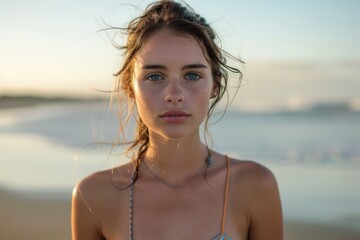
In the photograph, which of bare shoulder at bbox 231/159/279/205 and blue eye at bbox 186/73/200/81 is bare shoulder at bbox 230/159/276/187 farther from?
blue eye at bbox 186/73/200/81

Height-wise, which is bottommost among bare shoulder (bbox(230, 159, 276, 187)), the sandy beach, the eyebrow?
the sandy beach

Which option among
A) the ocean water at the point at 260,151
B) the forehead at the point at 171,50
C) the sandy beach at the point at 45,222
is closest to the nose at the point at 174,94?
the forehead at the point at 171,50

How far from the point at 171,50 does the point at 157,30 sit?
167 millimetres

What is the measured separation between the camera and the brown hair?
9.32ft

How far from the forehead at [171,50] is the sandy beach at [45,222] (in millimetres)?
2815

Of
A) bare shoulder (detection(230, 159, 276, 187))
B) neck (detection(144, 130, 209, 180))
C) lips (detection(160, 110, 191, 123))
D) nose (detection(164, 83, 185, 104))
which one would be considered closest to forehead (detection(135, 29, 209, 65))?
nose (detection(164, 83, 185, 104))

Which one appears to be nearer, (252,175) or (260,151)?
(252,175)

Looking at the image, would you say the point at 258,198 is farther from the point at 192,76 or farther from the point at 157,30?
the point at 157,30

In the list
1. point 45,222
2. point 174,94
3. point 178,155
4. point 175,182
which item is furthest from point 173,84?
point 45,222

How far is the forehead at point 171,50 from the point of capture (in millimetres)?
2721

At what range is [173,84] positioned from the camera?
106 inches

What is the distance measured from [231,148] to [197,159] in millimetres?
5852

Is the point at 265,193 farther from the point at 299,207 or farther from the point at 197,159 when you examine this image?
the point at 299,207

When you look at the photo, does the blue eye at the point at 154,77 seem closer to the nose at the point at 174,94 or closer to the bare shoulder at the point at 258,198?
the nose at the point at 174,94
